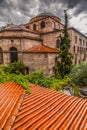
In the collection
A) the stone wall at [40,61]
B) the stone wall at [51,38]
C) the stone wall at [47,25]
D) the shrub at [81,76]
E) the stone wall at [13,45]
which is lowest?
the shrub at [81,76]

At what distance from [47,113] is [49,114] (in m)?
0.10

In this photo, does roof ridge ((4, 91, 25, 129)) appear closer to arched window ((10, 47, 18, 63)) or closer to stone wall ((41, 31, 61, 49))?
arched window ((10, 47, 18, 63))

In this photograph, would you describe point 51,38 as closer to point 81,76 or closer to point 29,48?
point 29,48

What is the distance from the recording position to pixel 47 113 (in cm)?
529

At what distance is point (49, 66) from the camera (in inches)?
880

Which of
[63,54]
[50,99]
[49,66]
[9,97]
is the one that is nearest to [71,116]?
[50,99]

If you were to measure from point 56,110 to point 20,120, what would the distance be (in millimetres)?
1851

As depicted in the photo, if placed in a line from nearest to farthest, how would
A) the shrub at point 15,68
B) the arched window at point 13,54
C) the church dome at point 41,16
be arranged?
the shrub at point 15,68 → the arched window at point 13,54 → the church dome at point 41,16

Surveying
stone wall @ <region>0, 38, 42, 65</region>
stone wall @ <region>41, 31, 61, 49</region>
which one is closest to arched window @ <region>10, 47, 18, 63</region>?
stone wall @ <region>0, 38, 42, 65</region>

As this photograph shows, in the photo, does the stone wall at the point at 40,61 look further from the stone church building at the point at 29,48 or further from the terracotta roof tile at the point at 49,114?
the terracotta roof tile at the point at 49,114

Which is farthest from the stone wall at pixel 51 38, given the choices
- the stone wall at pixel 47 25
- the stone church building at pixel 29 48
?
the stone wall at pixel 47 25

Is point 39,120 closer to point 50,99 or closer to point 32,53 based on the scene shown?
point 50,99

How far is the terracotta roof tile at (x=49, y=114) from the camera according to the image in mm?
4344

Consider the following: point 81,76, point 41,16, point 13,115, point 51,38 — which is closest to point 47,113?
point 13,115
